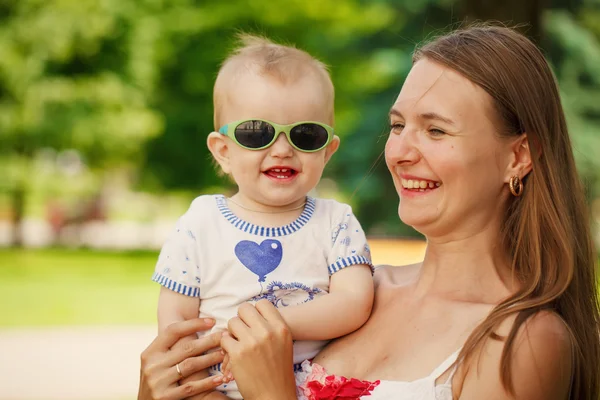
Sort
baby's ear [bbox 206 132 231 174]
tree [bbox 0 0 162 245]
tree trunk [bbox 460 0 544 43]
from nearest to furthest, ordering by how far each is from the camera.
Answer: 1. baby's ear [bbox 206 132 231 174]
2. tree trunk [bbox 460 0 544 43]
3. tree [bbox 0 0 162 245]

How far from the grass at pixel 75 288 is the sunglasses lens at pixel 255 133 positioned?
9324 millimetres

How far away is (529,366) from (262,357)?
30.3 inches

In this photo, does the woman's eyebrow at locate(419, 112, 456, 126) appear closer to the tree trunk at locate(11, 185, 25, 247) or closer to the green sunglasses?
the green sunglasses

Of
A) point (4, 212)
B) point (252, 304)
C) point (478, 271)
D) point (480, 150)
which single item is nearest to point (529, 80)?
point (480, 150)

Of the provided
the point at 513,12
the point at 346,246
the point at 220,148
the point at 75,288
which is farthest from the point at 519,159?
the point at 75,288

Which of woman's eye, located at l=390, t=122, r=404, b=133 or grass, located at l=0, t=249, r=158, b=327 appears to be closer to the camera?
woman's eye, located at l=390, t=122, r=404, b=133

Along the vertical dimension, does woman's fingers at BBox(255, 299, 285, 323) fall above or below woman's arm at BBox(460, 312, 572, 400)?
above

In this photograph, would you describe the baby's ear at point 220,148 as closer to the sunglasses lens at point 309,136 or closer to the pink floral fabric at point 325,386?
the sunglasses lens at point 309,136

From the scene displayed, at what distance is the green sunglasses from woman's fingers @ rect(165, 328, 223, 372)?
630 millimetres

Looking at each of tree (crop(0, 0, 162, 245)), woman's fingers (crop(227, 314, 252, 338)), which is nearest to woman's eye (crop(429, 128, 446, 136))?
woman's fingers (crop(227, 314, 252, 338))

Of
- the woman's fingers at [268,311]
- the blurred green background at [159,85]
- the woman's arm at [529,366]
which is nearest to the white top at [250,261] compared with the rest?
the woman's fingers at [268,311]

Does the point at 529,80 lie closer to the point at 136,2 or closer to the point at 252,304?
the point at 252,304

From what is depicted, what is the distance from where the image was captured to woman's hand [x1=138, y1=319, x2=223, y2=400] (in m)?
2.58

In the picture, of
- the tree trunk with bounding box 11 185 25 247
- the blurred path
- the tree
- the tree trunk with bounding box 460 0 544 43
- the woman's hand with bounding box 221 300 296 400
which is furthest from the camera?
the tree trunk with bounding box 11 185 25 247
